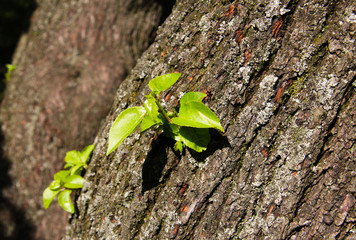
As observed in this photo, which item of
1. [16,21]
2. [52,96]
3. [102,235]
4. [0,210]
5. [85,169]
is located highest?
[16,21]

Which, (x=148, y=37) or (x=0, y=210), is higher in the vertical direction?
(x=148, y=37)

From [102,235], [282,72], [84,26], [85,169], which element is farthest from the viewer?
[84,26]

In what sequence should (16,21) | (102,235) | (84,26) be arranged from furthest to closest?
(16,21) → (84,26) → (102,235)

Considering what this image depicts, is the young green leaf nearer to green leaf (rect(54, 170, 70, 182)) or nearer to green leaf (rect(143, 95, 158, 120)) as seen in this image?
green leaf (rect(143, 95, 158, 120))

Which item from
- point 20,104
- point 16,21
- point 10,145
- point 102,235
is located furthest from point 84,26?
point 16,21

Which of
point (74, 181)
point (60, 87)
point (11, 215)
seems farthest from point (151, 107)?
point (11, 215)

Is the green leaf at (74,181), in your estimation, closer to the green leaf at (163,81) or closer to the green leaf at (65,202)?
the green leaf at (65,202)

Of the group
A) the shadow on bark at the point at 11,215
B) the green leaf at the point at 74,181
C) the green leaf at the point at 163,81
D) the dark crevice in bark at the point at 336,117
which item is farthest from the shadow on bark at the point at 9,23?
the dark crevice in bark at the point at 336,117

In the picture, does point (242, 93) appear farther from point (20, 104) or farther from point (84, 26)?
point (20, 104)

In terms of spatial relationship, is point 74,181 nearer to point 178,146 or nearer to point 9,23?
point 178,146

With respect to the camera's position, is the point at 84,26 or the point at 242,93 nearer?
the point at 242,93
